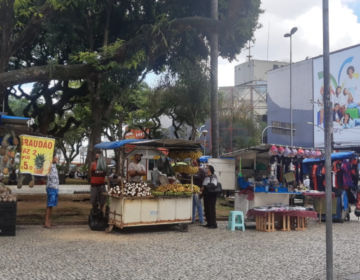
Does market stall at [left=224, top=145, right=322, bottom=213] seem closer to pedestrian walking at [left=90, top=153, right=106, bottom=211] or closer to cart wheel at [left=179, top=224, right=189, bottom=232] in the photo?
cart wheel at [left=179, top=224, right=189, bottom=232]

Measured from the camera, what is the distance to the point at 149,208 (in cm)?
1105

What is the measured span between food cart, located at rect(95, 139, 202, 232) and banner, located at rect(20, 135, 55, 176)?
5.62 ft

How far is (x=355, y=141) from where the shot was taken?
3722 centimetres

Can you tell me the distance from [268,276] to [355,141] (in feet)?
112

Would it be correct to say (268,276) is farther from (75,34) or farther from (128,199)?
(75,34)

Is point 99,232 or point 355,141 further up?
point 355,141

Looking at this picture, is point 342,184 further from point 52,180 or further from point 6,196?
point 6,196

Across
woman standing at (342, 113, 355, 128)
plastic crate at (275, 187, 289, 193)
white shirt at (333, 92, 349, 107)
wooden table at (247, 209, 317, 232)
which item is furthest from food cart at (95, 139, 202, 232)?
white shirt at (333, 92, 349, 107)

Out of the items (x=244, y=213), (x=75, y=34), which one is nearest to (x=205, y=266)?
(x=244, y=213)

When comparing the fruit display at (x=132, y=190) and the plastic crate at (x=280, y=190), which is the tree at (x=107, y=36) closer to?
the fruit display at (x=132, y=190)

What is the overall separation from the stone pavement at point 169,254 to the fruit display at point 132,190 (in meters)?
1.09

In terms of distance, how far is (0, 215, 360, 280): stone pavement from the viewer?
22.2ft

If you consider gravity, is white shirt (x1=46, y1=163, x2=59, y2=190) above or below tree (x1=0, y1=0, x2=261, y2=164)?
below

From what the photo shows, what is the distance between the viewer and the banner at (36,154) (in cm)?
995
